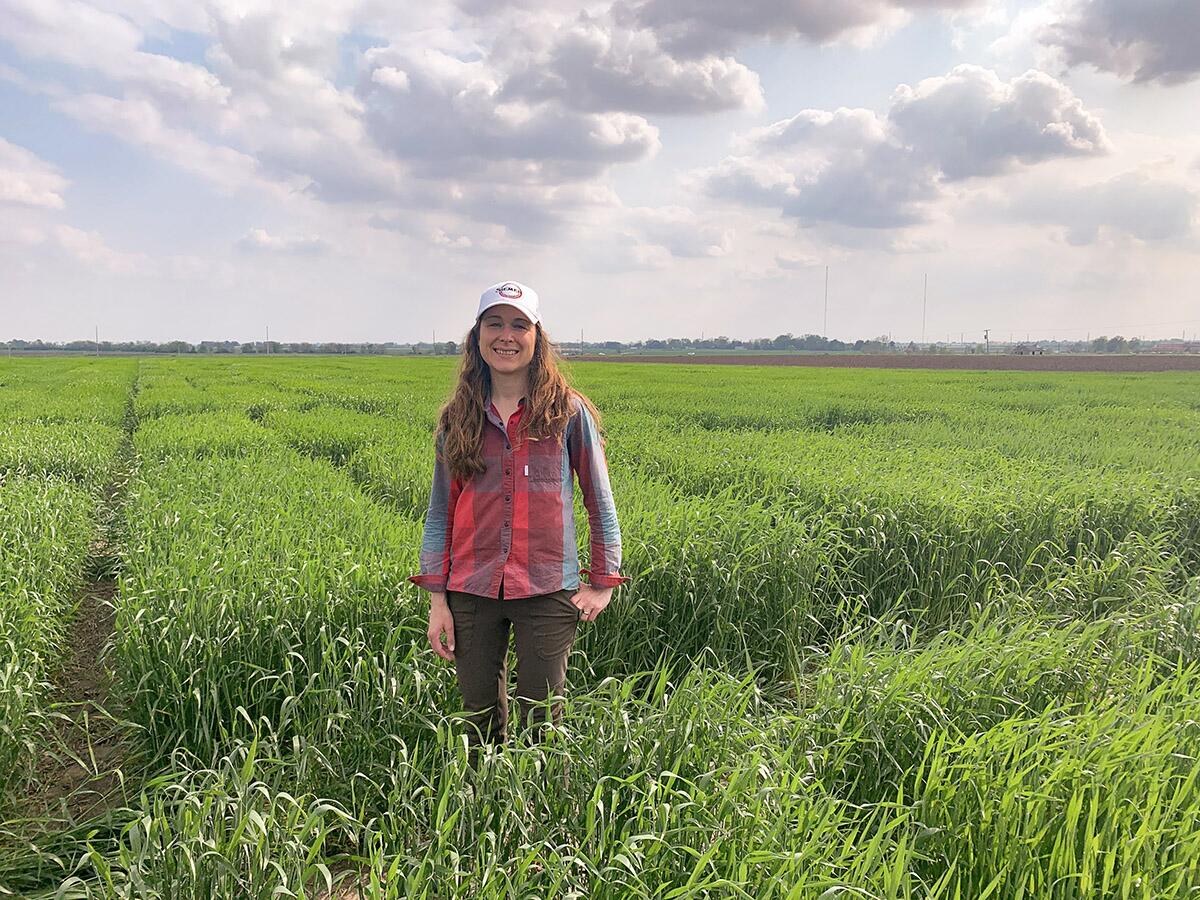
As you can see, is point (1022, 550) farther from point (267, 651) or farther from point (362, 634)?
point (267, 651)

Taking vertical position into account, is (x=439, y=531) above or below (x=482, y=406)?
below

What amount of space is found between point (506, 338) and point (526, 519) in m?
0.77

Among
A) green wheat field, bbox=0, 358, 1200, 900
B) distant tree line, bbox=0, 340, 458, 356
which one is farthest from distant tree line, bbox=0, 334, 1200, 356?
green wheat field, bbox=0, 358, 1200, 900

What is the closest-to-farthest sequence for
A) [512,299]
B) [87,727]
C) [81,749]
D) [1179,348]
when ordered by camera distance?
[512,299] < [87,727] < [81,749] < [1179,348]

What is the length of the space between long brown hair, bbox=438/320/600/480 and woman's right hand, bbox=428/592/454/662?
0.59 meters

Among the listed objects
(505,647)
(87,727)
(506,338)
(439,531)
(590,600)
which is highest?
(506,338)

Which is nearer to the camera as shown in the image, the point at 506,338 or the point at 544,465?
the point at 506,338

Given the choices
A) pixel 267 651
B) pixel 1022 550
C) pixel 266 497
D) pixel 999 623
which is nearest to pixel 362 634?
pixel 267 651

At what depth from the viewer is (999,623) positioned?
4398mm

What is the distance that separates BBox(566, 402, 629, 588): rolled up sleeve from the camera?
10.1 ft

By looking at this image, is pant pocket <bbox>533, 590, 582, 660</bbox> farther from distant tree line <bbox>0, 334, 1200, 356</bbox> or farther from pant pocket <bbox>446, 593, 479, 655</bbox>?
distant tree line <bbox>0, 334, 1200, 356</bbox>

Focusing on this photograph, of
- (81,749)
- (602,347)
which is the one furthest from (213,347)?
(81,749)

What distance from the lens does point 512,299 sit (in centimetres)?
285

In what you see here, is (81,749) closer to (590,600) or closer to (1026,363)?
(590,600)
